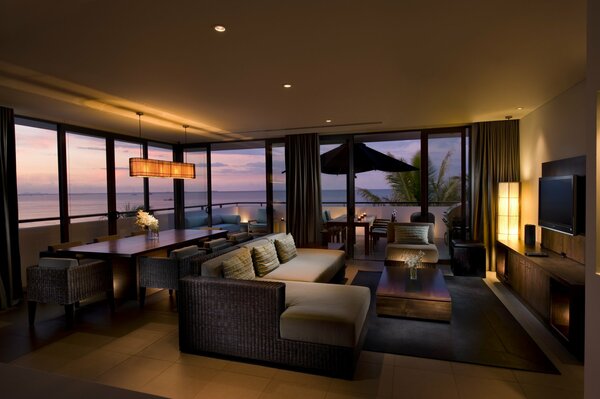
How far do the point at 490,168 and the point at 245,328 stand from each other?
16.3ft

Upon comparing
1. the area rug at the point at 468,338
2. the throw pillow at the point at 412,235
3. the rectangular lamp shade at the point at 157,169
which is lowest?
the area rug at the point at 468,338

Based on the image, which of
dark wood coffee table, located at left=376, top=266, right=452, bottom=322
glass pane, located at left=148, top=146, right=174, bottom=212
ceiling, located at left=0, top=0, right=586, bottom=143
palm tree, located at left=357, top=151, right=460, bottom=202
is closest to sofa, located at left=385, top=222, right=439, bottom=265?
palm tree, located at left=357, top=151, right=460, bottom=202

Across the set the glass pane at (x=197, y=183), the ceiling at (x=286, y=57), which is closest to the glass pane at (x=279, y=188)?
the glass pane at (x=197, y=183)

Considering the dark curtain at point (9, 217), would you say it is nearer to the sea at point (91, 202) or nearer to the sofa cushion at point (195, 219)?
the sea at point (91, 202)

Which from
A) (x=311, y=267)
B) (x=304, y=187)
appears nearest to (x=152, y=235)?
(x=311, y=267)

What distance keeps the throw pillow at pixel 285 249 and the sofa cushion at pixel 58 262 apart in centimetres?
227

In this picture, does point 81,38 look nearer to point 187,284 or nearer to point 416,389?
point 187,284

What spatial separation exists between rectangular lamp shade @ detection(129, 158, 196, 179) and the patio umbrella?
110 inches

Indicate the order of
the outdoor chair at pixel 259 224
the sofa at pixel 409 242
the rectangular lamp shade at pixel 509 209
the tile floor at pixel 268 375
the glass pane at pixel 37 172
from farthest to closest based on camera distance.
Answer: the outdoor chair at pixel 259 224, the sofa at pixel 409 242, the rectangular lamp shade at pixel 509 209, the glass pane at pixel 37 172, the tile floor at pixel 268 375

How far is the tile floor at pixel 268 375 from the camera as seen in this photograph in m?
2.42

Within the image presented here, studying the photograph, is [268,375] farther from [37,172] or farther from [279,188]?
[279,188]

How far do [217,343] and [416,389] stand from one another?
5.29 feet

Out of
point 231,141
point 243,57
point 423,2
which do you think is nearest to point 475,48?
point 423,2

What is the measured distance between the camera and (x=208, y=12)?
2.19m
